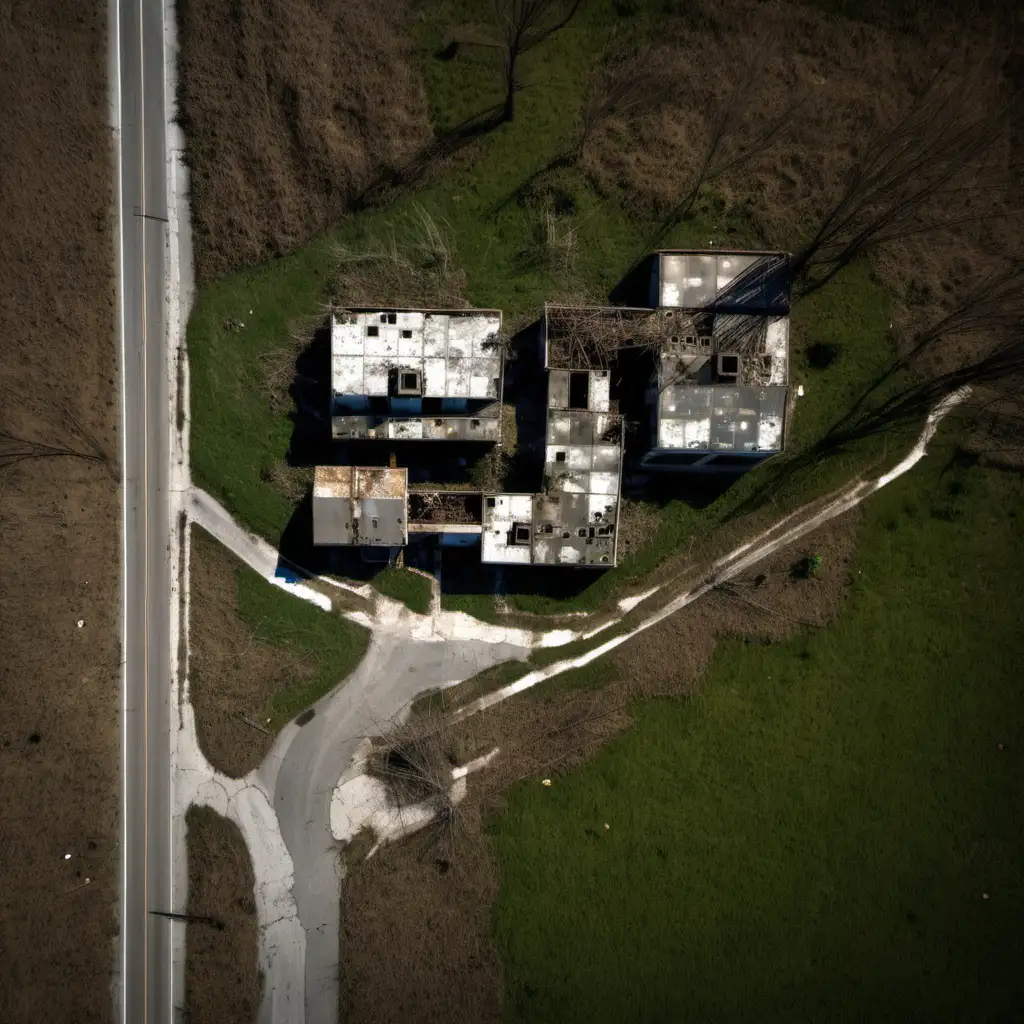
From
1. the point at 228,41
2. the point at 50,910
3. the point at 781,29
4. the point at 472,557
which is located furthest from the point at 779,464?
the point at 50,910

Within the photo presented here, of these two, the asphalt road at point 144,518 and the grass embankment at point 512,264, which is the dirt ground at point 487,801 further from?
the asphalt road at point 144,518

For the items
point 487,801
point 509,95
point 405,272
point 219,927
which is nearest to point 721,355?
point 405,272

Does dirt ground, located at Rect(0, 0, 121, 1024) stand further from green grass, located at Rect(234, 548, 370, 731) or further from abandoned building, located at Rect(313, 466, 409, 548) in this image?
abandoned building, located at Rect(313, 466, 409, 548)

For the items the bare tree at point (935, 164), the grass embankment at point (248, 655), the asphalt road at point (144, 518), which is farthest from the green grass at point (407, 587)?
the bare tree at point (935, 164)

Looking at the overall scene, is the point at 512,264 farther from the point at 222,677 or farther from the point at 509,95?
the point at 222,677

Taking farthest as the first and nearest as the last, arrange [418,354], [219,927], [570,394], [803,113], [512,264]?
[512,264]
[803,113]
[219,927]
[570,394]
[418,354]

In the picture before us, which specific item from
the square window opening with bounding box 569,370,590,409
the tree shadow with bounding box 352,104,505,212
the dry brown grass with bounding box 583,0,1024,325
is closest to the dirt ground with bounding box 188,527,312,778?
the tree shadow with bounding box 352,104,505,212
